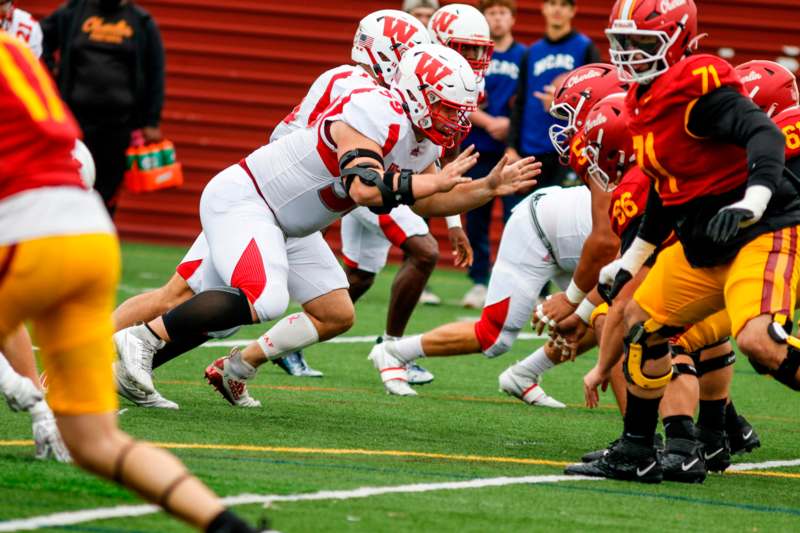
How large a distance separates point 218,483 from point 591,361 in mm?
5726

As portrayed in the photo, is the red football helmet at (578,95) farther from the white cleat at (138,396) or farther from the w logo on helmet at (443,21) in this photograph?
the white cleat at (138,396)

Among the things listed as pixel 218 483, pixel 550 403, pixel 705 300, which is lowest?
pixel 550 403

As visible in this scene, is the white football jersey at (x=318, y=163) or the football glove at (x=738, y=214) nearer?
the football glove at (x=738, y=214)

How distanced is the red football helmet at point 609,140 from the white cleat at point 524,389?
1.54m

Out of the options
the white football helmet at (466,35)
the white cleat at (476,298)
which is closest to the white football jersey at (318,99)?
the white football helmet at (466,35)

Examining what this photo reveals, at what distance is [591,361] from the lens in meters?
10.2

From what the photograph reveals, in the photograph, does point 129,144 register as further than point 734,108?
Yes

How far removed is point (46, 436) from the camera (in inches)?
197

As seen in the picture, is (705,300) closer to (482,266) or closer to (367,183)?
(367,183)

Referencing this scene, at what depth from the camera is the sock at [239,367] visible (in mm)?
6797

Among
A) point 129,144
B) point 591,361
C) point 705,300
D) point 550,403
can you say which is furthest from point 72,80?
point 705,300

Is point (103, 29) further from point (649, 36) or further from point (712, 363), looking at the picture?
point (649, 36)

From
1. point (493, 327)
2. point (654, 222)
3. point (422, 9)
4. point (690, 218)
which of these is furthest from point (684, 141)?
point (422, 9)

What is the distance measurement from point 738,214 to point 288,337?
270cm
